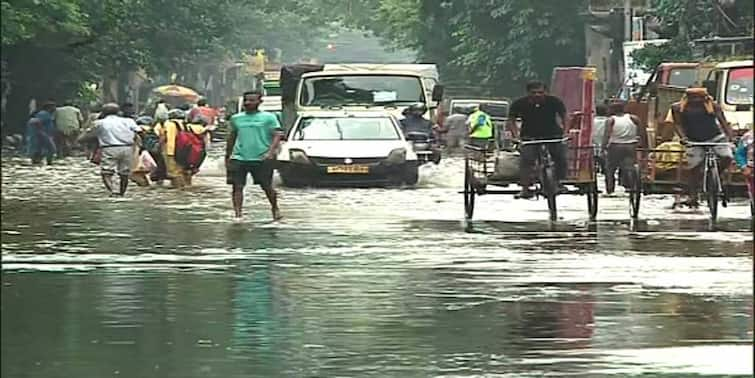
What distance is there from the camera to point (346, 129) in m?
30.0

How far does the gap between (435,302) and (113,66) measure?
44.8m

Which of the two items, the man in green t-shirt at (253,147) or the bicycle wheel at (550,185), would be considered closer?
the bicycle wheel at (550,185)

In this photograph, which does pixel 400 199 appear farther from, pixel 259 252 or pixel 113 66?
pixel 113 66

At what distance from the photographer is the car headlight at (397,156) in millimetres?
28953

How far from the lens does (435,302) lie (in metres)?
12.5

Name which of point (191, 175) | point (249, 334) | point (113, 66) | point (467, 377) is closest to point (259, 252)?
point (249, 334)

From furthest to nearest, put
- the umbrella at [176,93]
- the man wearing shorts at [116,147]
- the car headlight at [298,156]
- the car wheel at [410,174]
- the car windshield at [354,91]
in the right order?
the umbrella at [176,93] < the car windshield at [354,91] < the car wheel at [410,174] < the car headlight at [298,156] < the man wearing shorts at [116,147]

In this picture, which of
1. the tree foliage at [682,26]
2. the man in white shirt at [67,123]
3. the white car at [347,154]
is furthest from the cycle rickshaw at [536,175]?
the man in white shirt at [67,123]

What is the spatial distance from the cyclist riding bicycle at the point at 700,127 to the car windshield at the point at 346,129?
10.5 meters

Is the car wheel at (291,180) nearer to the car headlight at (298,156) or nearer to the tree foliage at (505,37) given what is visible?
the car headlight at (298,156)

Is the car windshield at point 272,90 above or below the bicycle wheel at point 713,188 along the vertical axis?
below

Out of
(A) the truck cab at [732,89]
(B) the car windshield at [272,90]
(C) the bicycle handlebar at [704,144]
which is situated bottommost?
(B) the car windshield at [272,90]

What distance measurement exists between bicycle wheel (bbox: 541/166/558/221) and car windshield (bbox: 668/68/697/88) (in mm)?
8683

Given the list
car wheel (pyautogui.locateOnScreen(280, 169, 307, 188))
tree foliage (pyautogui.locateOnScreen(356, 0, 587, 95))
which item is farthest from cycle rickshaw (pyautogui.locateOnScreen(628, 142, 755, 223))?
tree foliage (pyautogui.locateOnScreen(356, 0, 587, 95))
